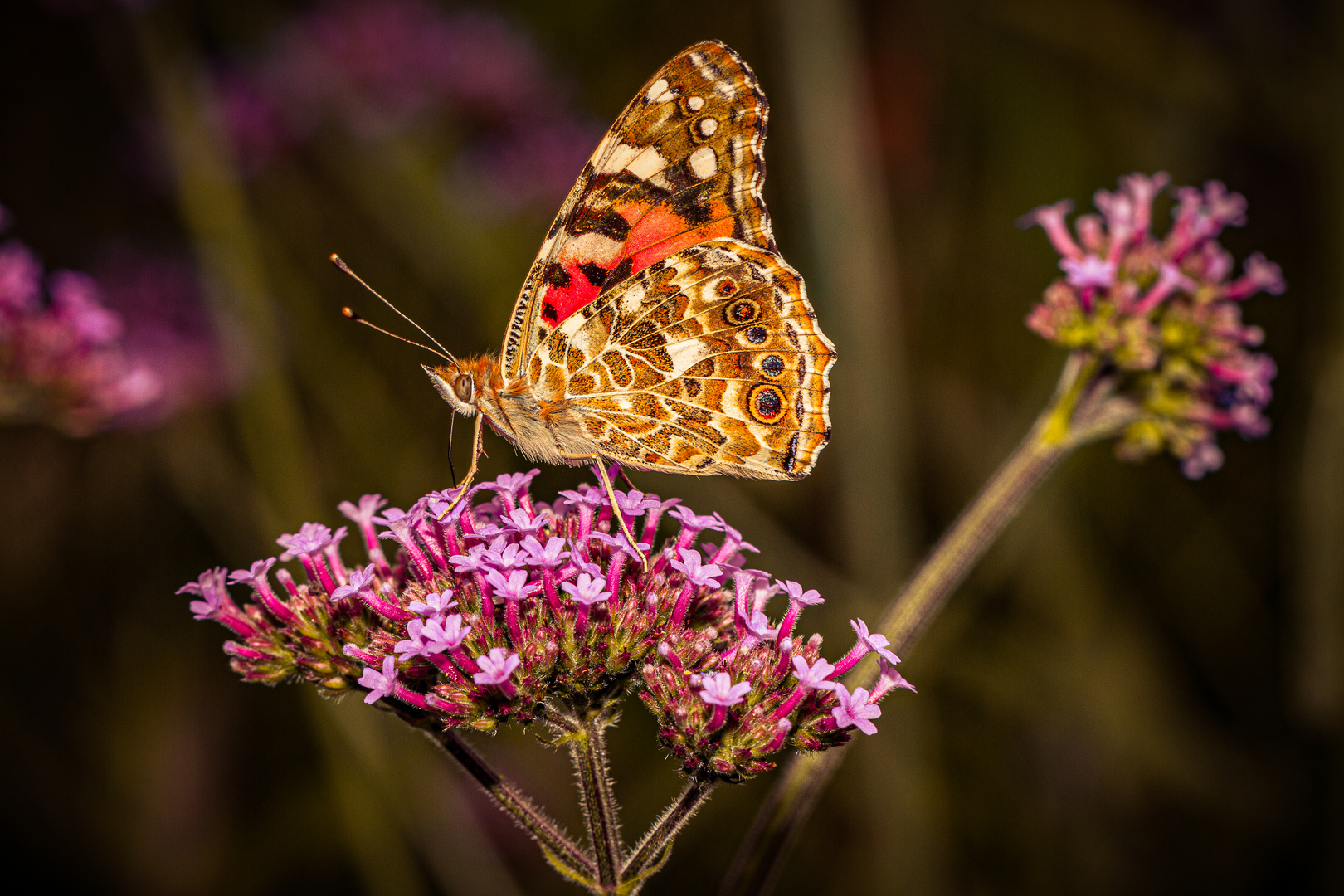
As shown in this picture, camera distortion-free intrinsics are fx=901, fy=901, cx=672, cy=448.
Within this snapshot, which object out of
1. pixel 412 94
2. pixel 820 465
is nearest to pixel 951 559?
pixel 820 465

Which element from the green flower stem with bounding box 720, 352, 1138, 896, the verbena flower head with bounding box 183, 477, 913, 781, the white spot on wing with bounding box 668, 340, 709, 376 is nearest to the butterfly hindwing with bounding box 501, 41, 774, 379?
the white spot on wing with bounding box 668, 340, 709, 376

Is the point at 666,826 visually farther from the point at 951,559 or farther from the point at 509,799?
the point at 951,559

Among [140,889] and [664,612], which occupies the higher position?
[664,612]

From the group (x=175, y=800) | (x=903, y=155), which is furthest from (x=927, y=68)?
(x=175, y=800)

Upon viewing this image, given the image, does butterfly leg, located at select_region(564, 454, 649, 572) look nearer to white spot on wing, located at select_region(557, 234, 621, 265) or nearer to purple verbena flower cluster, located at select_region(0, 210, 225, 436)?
white spot on wing, located at select_region(557, 234, 621, 265)

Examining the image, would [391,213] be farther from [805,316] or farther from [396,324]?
[805,316]

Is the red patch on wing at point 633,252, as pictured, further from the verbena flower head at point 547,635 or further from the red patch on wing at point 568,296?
the verbena flower head at point 547,635
